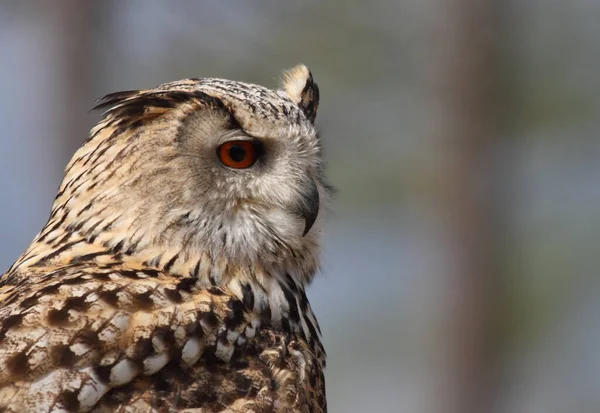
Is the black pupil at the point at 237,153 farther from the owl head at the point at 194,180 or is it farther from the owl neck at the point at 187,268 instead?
the owl neck at the point at 187,268

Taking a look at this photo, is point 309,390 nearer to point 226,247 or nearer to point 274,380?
point 274,380

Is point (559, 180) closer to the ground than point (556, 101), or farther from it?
closer to the ground

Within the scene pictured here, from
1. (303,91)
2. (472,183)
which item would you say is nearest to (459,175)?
(472,183)

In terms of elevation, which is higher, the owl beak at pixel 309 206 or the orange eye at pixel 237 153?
the orange eye at pixel 237 153

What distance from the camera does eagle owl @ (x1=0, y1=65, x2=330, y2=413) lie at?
2.19 metres

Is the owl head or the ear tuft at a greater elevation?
the ear tuft

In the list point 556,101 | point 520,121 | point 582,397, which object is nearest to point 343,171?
point 520,121

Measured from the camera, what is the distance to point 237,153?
2.90 metres

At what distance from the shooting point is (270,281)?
289cm

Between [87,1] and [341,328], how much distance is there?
6.62 m

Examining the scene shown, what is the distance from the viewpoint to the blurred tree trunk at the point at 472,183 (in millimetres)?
8844

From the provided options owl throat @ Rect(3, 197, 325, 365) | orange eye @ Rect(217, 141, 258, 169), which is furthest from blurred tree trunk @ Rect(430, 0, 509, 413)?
orange eye @ Rect(217, 141, 258, 169)

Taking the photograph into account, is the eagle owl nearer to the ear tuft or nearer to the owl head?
the owl head

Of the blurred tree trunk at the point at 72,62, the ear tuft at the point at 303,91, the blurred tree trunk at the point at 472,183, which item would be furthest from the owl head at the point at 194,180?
the blurred tree trunk at the point at 472,183
